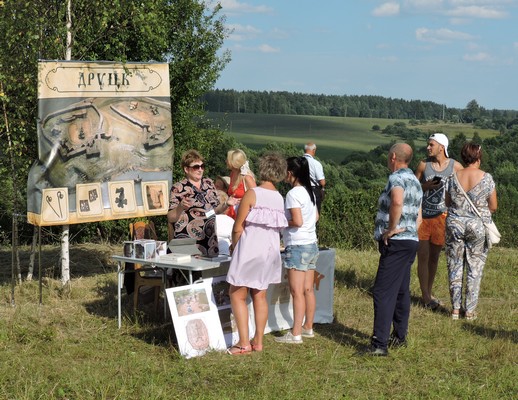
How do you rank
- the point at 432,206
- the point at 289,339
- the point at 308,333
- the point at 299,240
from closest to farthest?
the point at 299,240 → the point at 289,339 → the point at 308,333 → the point at 432,206

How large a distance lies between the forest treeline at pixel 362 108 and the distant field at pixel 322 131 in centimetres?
152

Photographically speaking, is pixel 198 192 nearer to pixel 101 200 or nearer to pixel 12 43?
pixel 101 200

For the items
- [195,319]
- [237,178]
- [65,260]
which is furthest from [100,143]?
[195,319]

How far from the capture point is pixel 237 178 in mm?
8391

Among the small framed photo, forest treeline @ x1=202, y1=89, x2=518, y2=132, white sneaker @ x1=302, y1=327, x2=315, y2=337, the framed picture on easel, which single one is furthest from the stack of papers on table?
forest treeline @ x1=202, y1=89, x2=518, y2=132

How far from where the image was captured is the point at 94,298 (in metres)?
8.66

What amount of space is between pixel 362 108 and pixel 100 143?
83.5 meters

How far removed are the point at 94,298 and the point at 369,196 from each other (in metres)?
9.33

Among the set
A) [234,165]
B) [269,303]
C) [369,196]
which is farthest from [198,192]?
[369,196]

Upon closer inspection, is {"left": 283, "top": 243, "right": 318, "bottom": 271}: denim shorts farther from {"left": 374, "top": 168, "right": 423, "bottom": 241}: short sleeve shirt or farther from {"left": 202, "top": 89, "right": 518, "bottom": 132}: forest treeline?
{"left": 202, "top": 89, "right": 518, "bottom": 132}: forest treeline

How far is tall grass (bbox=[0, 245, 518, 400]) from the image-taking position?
219 inches

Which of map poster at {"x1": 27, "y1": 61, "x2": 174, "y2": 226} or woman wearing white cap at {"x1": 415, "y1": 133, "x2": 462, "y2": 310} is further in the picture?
map poster at {"x1": 27, "y1": 61, "x2": 174, "y2": 226}

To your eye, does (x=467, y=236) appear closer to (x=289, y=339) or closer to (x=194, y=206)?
(x=289, y=339)

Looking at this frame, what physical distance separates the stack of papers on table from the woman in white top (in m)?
0.86
